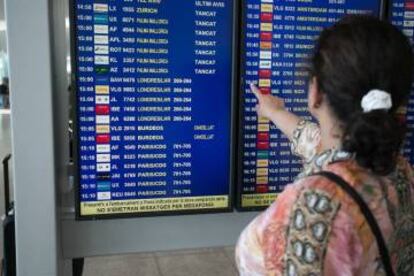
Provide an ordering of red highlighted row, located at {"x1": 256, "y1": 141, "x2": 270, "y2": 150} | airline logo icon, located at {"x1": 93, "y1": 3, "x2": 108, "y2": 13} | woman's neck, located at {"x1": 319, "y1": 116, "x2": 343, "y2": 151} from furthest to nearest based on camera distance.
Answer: red highlighted row, located at {"x1": 256, "y1": 141, "x2": 270, "y2": 150}, airline logo icon, located at {"x1": 93, "y1": 3, "x2": 108, "y2": 13}, woman's neck, located at {"x1": 319, "y1": 116, "x2": 343, "y2": 151}

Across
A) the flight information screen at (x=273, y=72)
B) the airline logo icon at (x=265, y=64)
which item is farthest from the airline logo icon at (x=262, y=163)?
the airline logo icon at (x=265, y=64)

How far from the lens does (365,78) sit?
905mm

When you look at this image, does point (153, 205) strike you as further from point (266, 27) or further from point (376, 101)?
point (376, 101)

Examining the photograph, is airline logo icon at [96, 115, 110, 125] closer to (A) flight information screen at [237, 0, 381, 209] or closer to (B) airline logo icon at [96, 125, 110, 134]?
(B) airline logo icon at [96, 125, 110, 134]

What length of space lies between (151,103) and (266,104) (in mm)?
413

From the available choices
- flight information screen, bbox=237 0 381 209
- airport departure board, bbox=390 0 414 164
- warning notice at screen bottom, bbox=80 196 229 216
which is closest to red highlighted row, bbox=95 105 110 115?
warning notice at screen bottom, bbox=80 196 229 216

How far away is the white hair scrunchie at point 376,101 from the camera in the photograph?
34.8 inches

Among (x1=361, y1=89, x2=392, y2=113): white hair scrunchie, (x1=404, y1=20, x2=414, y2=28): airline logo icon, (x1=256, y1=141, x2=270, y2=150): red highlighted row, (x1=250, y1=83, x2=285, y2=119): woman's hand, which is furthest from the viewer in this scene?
(x1=404, y1=20, x2=414, y2=28): airline logo icon

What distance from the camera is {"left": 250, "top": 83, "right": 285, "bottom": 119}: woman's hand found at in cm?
171

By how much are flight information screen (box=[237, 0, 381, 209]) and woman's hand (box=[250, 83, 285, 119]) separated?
0.03 m

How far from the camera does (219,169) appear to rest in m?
1.77

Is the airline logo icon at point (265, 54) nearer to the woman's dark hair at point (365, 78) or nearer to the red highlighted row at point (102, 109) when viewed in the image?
the red highlighted row at point (102, 109)

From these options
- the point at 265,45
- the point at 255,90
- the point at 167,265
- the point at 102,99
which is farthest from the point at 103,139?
the point at 167,265

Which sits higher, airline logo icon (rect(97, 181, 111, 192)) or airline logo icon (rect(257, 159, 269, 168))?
airline logo icon (rect(257, 159, 269, 168))
